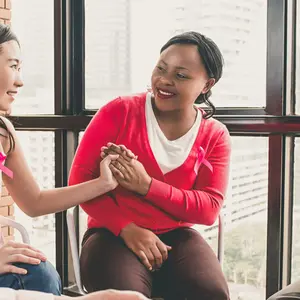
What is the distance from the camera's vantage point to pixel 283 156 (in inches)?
88.7

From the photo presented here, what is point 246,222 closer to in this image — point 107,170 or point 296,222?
point 296,222

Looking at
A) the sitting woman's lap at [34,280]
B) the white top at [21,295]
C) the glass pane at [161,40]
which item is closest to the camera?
the white top at [21,295]

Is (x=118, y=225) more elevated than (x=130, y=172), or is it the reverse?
(x=130, y=172)

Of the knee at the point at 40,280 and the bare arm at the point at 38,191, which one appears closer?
the knee at the point at 40,280

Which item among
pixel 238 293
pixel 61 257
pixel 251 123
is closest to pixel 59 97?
pixel 61 257

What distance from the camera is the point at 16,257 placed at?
145 cm

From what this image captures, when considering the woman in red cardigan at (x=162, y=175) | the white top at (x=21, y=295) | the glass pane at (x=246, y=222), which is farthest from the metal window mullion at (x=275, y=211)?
the white top at (x=21, y=295)

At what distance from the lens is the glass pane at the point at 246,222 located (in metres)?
2.37

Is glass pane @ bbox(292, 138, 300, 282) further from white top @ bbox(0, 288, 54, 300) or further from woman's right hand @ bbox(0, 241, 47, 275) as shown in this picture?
white top @ bbox(0, 288, 54, 300)

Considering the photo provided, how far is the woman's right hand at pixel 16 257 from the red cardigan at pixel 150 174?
422mm

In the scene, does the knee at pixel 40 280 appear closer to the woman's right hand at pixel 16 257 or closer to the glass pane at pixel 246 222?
the woman's right hand at pixel 16 257

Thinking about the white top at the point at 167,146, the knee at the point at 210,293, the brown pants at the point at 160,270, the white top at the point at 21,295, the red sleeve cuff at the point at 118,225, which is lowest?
the knee at the point at 210,293

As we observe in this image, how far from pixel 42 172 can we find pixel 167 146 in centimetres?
131

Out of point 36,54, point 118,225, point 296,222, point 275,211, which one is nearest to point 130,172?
point 118,225
